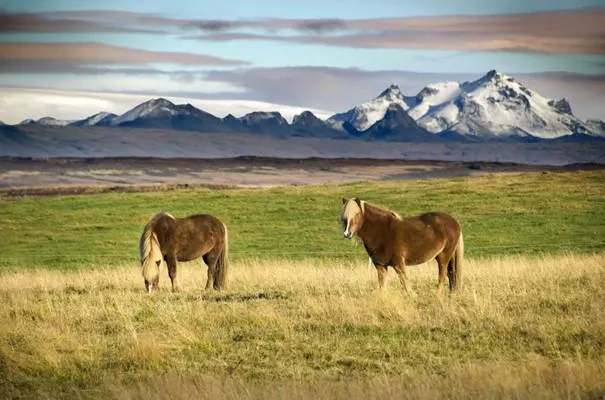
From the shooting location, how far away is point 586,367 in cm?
1035

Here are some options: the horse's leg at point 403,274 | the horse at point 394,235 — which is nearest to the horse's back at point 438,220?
the horse at point 394,235

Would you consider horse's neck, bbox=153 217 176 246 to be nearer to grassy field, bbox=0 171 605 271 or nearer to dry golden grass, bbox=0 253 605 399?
dry golden grass, bbox=0 253 605 399

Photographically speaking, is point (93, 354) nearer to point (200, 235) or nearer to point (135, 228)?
point (200, 235)

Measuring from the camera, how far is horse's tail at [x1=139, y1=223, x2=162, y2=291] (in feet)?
61.9

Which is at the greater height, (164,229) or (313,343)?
(164,229)

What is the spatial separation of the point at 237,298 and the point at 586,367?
27.1 ft

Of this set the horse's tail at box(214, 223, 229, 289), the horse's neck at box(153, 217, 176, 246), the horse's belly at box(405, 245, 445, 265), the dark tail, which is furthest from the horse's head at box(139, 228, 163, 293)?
the dark tail

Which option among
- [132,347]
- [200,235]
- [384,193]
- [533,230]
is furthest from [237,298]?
[384,193]

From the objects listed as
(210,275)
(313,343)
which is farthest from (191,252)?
(313,343)

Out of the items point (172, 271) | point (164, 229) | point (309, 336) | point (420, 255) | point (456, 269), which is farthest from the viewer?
point (164, 229)

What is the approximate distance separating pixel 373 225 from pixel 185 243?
4904 mm

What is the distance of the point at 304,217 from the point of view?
50281 mm

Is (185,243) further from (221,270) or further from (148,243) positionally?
(148,243)

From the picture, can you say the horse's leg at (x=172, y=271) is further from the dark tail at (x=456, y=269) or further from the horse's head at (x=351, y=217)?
the dark tail at (x=456, y=269)
